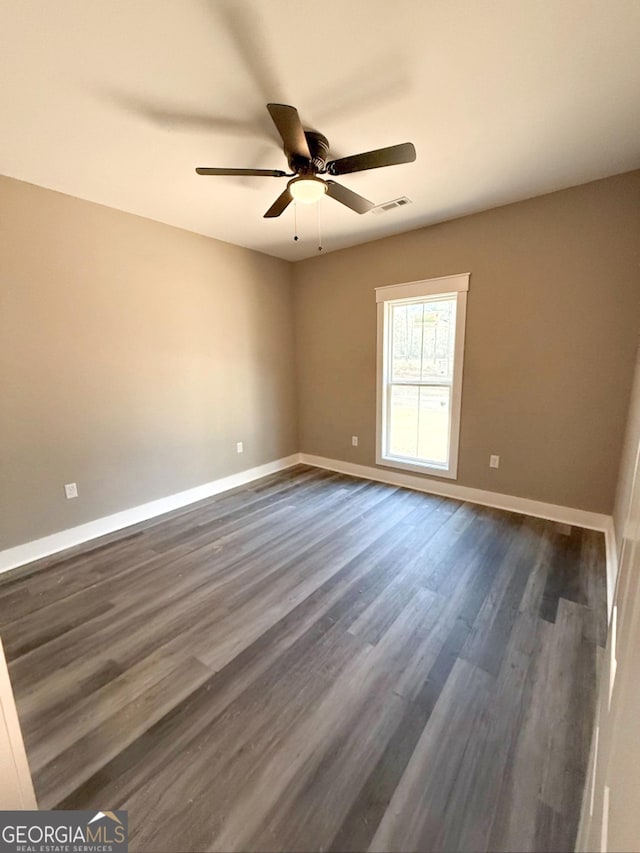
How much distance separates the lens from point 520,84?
1628 mm

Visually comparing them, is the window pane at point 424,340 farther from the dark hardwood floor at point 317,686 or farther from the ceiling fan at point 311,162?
the dark hardwood floor at point 317,686

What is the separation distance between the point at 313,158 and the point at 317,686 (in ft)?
8.83

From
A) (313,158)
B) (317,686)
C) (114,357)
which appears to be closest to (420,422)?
(313,158)

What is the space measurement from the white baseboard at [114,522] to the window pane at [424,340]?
2.11m

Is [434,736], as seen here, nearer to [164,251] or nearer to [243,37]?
[243,37]

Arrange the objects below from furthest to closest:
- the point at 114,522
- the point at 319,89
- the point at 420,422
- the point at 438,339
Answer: the point at 420,422, the point at 438,339, the point at 114,522, the point at 319,89

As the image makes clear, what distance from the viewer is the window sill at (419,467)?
3483 millimetres

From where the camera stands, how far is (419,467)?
3.70 m

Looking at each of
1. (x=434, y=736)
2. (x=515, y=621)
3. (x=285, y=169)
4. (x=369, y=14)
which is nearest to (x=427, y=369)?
(x=285, y=169)

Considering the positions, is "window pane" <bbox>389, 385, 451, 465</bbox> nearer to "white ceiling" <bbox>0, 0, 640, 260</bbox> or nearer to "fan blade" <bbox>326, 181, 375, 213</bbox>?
"white ceiling" <bbox>0, 0, 640, 260</bbox>

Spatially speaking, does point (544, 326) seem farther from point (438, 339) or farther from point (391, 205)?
point (391, 205)

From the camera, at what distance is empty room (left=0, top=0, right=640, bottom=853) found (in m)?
1.14

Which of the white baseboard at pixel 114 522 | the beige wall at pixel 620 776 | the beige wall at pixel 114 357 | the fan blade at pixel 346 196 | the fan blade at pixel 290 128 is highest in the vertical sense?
the fan blade at pixel 290 128

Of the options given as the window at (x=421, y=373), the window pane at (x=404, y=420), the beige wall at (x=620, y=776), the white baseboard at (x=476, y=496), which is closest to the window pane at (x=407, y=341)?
the window at (x=421, y=373)
